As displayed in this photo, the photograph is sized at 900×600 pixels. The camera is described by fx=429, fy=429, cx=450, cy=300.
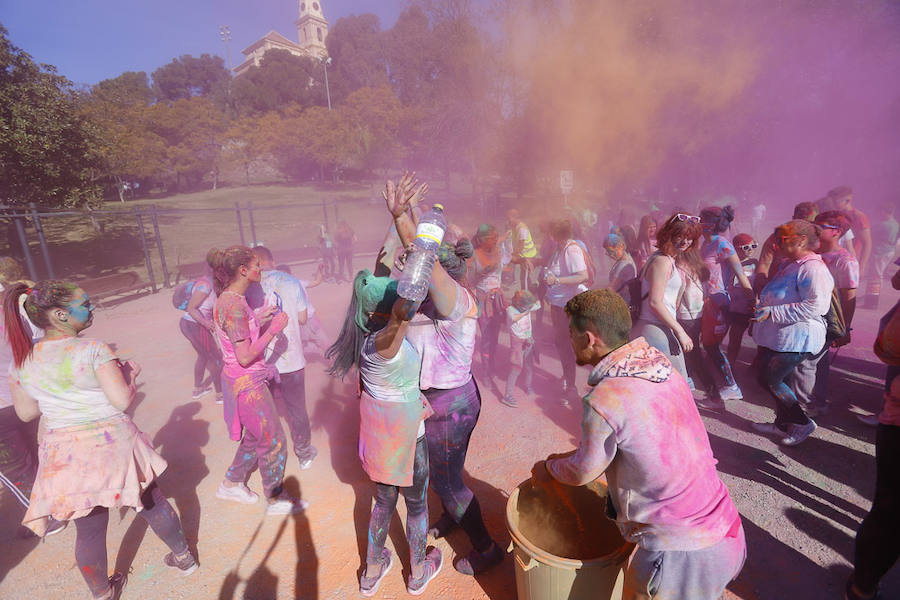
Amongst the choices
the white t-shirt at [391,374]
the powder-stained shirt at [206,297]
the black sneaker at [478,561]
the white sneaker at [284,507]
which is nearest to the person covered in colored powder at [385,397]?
the white t-shirt at [391,374]

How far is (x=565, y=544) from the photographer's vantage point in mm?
2344

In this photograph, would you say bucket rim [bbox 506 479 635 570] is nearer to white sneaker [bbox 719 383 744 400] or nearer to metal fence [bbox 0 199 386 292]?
white sneaker [bbox 719 383 744 400]

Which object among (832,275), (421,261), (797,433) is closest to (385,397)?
(421,261)

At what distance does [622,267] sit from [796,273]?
1687mm

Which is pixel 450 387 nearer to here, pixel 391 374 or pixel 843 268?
pixel 391 374

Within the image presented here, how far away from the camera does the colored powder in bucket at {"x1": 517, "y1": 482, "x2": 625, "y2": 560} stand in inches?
91.4

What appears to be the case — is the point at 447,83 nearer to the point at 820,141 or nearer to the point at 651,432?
the point at 820,141

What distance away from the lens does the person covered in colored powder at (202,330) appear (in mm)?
4664

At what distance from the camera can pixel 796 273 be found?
353 centimetres

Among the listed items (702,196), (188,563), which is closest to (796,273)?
(188,563)

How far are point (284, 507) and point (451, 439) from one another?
6.12 feet

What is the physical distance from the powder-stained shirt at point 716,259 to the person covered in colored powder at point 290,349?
4.22 metres

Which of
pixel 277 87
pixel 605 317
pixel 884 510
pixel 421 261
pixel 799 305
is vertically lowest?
pixel 884 510

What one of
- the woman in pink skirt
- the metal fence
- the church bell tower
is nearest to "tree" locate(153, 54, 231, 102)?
the church bell tower
